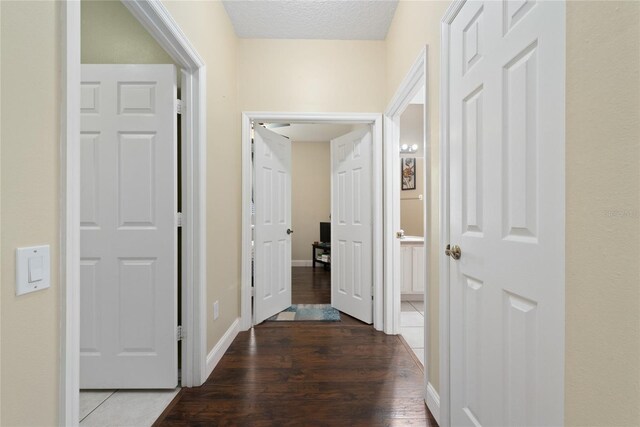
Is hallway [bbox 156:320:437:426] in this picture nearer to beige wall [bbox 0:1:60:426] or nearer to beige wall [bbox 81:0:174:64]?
beige wall [bbox 0:1:60:426]

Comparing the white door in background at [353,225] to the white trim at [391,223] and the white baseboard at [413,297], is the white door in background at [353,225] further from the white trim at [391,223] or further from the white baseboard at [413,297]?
the white baseboard at [413,297]

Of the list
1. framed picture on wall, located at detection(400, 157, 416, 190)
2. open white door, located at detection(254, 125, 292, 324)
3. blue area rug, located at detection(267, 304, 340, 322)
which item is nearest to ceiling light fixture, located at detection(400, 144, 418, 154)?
framed picture on wall, located at detection(400, 157, 416, 190)

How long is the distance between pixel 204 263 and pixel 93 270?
63cm

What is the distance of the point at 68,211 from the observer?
0.82m

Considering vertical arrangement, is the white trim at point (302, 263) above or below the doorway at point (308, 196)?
below

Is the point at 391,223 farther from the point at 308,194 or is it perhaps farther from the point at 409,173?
the point at 308,194

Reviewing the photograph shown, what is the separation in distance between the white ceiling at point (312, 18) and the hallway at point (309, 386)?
283 cm

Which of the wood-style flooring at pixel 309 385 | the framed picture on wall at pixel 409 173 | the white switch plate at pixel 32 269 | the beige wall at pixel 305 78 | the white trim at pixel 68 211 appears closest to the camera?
the white switch plate at pixel 32 269

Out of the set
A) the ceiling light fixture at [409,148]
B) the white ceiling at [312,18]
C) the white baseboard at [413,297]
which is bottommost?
the white baseboard at [413,297]

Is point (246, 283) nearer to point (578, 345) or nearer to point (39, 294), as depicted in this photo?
point (39, 294)

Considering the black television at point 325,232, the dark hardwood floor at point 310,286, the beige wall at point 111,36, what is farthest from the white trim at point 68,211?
the black television at point 325,232

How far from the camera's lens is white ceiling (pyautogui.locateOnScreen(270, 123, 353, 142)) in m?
5.34

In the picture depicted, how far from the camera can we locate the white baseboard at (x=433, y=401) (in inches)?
59.4

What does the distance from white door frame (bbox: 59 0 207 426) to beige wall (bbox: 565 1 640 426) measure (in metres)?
1.37
